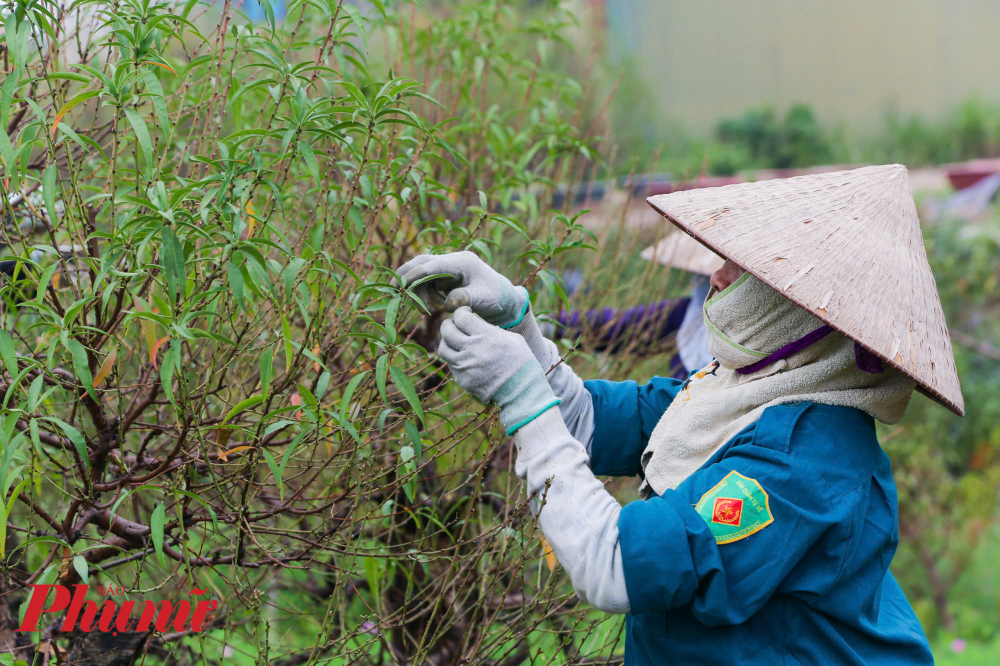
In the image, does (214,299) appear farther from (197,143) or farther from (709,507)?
(709,507)

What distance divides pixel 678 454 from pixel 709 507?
0.22 metres

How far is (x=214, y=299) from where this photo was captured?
140 centimetres

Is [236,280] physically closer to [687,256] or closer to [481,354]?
[481,354]

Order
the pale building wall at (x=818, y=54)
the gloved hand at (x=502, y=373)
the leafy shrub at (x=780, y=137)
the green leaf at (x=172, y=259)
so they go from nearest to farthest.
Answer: the green leaf at (x=172, y=259)
the gloved hand at (x=502, y=373)
the leafy shrub at (x=780, y=137)
the pale building wall at (x=818, y=54)

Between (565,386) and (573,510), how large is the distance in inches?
18.4

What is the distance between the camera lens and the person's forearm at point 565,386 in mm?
1685

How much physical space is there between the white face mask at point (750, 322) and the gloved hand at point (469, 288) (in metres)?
0.36

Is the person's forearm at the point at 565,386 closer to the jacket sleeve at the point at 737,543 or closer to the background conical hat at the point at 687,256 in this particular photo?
the jacket sleeve at the point at 737,543

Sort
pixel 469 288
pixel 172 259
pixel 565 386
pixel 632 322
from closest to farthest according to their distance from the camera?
1. pixel 172 259
2. pixel 469 288
3. pixel 565 386
4. pixel 632 322

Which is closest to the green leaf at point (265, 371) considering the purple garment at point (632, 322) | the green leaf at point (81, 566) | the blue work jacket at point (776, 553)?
the green leaf at point (81, 566)

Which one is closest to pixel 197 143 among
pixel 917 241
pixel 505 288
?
pixel 505 288

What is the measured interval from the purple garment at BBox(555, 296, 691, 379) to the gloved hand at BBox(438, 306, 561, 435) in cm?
115

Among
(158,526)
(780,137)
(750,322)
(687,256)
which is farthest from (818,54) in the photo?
(158,526)

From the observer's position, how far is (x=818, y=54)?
15.2 m
